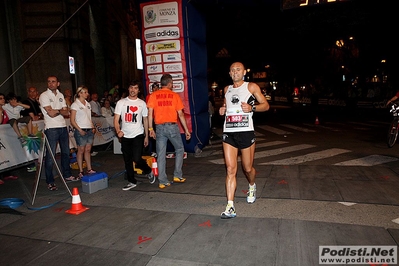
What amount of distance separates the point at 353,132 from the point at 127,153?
32.2 ft

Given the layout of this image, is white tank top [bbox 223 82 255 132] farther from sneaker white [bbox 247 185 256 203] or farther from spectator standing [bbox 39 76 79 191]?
spectator standing [bbox 39 76 79 191]

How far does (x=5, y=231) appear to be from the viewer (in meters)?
4.61

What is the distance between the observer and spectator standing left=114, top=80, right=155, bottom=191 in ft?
20.5

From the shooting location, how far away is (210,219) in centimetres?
466

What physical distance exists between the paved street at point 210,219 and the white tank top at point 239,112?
1.29 m

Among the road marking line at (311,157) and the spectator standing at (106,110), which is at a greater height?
the spectator standing at (106,110)

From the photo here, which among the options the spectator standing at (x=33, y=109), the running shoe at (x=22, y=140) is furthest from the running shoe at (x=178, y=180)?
the spectator standing at (x=33, y=109)

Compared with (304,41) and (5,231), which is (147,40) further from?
(304,41)

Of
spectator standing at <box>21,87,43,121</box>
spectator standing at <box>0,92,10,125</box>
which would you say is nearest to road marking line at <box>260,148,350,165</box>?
spectator standing at <box>21,87,43,121</box>

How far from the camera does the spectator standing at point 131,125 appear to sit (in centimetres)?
624

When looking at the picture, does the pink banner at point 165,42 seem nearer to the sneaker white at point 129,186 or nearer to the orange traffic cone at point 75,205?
the sneaker white at point 129,186

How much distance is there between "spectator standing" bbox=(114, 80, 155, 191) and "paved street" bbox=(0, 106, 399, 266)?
24.6 inches

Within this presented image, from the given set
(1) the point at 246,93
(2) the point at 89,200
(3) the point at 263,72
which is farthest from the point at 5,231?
(3) the point at 263,72

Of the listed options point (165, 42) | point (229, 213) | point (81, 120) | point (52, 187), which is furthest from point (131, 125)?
point (165, 42)
